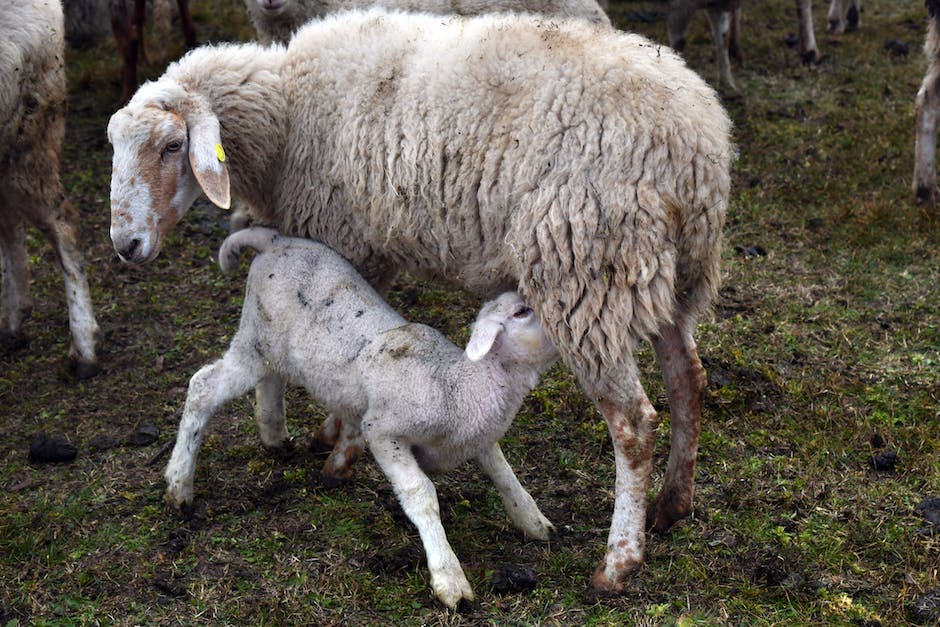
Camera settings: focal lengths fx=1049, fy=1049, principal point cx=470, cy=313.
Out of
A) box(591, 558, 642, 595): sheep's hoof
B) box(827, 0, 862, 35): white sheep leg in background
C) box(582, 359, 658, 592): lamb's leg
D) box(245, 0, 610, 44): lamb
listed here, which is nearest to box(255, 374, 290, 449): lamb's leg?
box(582, 359, 658, 592): lamb's leg

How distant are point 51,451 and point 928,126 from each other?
508 cm

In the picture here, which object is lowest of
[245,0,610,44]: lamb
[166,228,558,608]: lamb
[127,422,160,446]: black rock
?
[127,422,160,446]: black rock

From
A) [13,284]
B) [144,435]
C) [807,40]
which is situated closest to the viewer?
[144,435]

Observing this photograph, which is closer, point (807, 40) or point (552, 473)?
point (552, 473)

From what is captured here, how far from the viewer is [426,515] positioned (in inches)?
135

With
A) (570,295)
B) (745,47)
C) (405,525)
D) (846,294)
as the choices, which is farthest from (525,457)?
(745,47)

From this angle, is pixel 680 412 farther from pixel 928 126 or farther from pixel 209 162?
pixel 928 126

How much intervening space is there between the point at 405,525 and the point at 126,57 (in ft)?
16.4

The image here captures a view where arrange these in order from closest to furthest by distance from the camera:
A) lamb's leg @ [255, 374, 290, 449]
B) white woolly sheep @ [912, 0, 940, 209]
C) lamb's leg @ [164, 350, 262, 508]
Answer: lamb's leg @ [164, 350, 262, 508], lamb's leg @ [255, 374, 290, 449], white woolly sheep @ [912, 0, 940, 209]

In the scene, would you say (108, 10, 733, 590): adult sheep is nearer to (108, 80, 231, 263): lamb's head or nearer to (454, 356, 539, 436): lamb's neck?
(108, 80, 231, 263): lamb's head

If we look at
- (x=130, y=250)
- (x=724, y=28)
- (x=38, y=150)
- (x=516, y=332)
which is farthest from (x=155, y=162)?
(x=724, y=28)

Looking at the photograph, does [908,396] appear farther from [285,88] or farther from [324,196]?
[285,88]

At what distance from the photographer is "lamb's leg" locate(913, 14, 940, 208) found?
20.0ft

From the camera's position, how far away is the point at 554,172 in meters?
3.40
